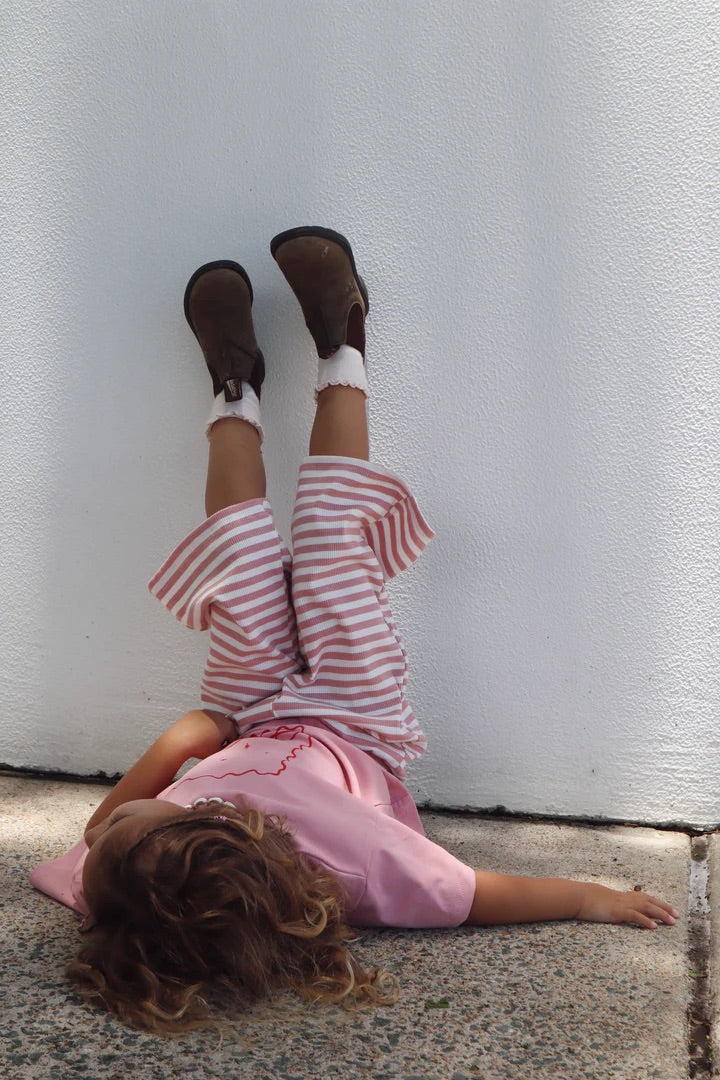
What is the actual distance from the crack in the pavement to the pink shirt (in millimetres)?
333

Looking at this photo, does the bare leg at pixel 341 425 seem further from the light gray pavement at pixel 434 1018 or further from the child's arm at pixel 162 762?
the light gray pavement at pixel 434 1018

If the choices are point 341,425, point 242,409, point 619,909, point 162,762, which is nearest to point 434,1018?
point 619,909

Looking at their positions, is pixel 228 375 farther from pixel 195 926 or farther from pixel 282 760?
pixel 195 926

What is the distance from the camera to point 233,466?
189 cm

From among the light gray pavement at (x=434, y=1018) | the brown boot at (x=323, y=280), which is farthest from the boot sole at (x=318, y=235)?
the light gray pavement at (x=434, y=1018)

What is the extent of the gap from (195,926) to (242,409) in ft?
3.28

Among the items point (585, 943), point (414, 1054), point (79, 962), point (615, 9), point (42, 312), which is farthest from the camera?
point (42, 312)

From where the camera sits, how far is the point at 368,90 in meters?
1.91

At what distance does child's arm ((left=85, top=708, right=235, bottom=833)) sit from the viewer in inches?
67.7

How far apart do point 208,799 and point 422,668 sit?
0.63 meters

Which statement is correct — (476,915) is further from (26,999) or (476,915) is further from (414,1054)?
(26,999)

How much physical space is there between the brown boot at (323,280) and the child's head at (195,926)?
3.10 ft

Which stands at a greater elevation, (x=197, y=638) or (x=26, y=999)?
(x=197, y=638)

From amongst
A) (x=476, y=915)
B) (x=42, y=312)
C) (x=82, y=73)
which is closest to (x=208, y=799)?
(x=476, y=915)
